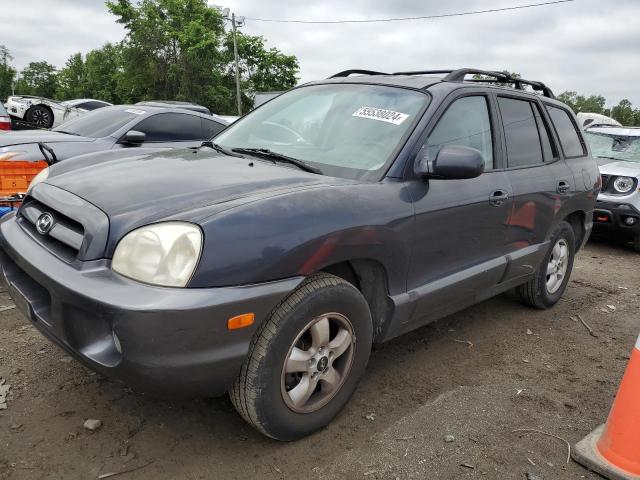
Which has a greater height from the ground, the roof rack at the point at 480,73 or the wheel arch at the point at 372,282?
the roof rack at the point at 480,73

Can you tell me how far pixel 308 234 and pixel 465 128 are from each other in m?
1.55

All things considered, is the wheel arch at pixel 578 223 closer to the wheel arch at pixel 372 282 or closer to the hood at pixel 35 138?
the wheel arch at pixel 372 282

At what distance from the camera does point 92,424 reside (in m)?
2.48

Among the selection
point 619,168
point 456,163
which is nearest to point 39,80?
point 619,168

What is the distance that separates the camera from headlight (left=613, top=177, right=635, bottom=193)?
716 centimetres

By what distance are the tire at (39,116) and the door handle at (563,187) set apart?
17549 mm

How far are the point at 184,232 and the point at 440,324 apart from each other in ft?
8.45

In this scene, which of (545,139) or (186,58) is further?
(186,58)

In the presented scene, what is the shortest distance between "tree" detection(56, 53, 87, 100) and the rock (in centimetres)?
7026

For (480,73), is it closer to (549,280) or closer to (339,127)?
(339,127)

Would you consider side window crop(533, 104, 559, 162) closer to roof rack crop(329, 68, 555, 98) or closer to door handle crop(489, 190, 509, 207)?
roof rack crop(329, 68, 555, 98)

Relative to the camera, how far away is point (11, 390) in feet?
9.05

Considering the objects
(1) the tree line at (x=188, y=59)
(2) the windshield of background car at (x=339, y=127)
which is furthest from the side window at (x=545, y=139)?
(1) the tree line at (x=188, y=59)

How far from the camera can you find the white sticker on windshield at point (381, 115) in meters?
2.94
